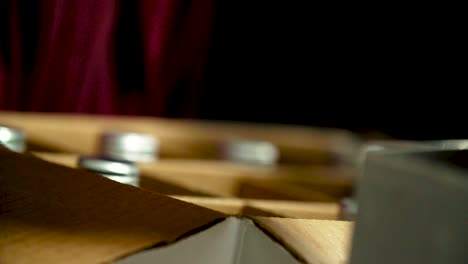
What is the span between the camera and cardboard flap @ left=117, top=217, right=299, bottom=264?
344 mm

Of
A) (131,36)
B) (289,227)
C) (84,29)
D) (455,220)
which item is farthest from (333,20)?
(455,220)

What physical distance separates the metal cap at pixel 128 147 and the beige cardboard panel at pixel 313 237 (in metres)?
0.37

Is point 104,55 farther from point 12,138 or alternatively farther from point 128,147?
point 12,138

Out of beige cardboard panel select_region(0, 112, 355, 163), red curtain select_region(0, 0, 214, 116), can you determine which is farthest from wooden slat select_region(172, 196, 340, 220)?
red curtain select_region(0, 0, 214, 116)

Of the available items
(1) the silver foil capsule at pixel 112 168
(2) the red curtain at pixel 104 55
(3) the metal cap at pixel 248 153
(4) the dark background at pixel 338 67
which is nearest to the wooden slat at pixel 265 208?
(1) the silver foil capsule at pixel 112 168

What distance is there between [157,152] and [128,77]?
40cm

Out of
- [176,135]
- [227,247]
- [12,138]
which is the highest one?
[176,135]

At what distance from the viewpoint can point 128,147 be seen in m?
0.74

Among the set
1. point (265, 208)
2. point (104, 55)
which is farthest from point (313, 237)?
point (104, 55)

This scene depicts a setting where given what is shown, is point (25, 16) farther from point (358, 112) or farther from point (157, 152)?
point (358, 112)

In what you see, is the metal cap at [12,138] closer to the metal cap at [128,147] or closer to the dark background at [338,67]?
the metal cap at [128,147]

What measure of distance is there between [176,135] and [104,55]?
1.03 ft

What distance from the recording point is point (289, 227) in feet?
1.19

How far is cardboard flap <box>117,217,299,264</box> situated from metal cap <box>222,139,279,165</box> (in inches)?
17.3
